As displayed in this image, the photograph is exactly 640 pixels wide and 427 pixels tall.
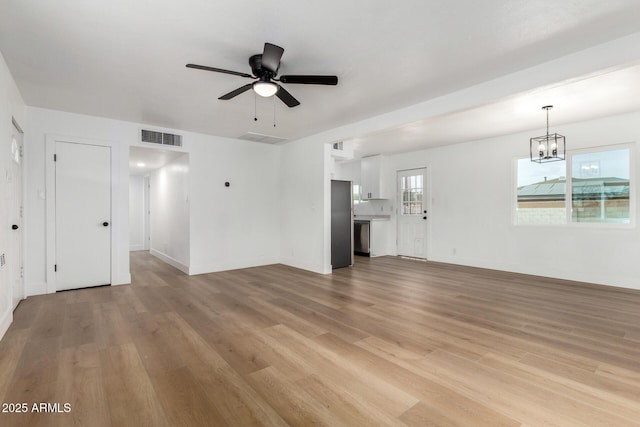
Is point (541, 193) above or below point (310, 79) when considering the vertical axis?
below

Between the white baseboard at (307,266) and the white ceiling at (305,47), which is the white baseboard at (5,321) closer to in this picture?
the white ceiling at (305,47)

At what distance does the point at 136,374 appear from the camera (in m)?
2.22

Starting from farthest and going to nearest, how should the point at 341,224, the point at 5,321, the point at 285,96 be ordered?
the point at 341,224 → the point at 285,96 → the point at 5,321

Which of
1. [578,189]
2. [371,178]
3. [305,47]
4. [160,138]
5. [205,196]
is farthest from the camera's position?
[371,178]

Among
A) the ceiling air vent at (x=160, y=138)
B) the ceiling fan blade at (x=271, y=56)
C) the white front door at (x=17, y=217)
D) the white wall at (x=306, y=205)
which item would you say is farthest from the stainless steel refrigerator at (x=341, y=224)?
the white front door at (x=17, y=217)

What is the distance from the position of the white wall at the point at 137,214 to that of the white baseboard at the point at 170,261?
3.92 ft

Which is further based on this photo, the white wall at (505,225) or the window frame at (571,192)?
the white wall at (505,225)

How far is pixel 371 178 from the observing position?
26.9ft

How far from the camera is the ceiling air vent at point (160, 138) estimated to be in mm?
5215

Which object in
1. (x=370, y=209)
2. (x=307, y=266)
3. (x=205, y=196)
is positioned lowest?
(x=307, y=266)

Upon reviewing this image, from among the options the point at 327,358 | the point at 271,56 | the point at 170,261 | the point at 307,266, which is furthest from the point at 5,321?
the point at 307,266

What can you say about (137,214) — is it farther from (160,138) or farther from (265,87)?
(265,87)

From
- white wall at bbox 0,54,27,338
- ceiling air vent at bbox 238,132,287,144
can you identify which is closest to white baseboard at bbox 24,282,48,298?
white wall at bbox 0,54,27,338

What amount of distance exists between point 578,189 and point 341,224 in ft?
13.7
